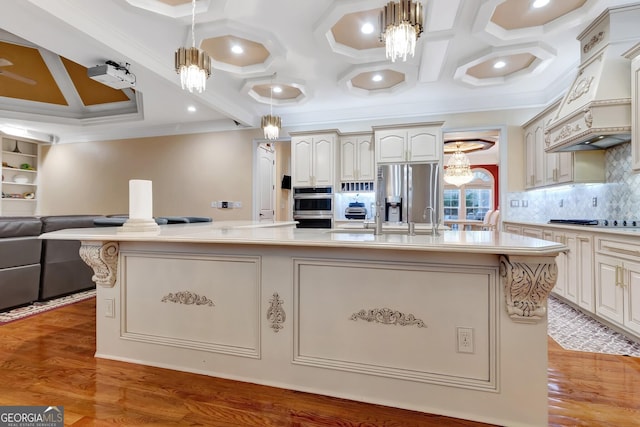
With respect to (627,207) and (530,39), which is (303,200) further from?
(627,207)

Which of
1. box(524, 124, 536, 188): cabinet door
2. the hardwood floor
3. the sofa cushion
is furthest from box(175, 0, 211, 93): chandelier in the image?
box(524, 124, 536, 188): cabinet door

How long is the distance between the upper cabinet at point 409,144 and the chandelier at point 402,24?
9.58 ft

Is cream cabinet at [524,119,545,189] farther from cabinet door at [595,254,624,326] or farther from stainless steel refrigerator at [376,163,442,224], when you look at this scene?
cabinet door at [595,254,624,326]

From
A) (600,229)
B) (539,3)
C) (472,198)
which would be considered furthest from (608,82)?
(472,198)

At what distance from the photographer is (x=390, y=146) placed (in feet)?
16.4

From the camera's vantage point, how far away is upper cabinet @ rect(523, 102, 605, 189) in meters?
3.52

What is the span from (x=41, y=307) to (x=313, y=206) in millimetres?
3648

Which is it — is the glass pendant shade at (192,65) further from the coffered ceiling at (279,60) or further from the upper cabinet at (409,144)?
the upper cabinet at (409,144)

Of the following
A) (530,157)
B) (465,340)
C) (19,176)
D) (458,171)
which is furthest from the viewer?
(458,171)

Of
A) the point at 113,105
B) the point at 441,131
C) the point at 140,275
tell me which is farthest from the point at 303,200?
the point at 113,105

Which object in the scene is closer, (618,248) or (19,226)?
(618,248)

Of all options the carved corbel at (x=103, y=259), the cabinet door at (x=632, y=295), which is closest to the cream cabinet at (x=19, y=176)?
the carved corbel at (x=103, y=259)

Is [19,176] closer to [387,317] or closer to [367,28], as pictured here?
[367,28]

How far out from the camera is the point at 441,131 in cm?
486
